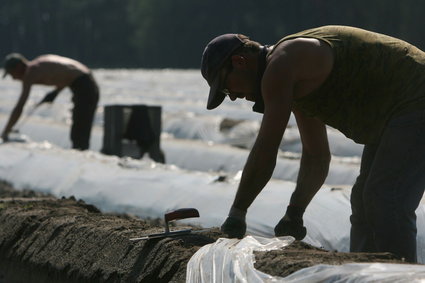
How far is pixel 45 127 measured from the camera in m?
13.4

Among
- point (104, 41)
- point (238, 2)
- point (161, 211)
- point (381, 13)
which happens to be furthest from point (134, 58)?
point (161, 211)

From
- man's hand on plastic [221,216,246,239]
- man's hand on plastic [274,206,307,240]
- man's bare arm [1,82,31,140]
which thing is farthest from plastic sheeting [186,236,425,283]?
man's bare arm [1,82,31,140]

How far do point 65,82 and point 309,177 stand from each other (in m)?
6.62

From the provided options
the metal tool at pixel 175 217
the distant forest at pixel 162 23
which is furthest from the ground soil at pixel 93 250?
the distant forest at pixel 162 23

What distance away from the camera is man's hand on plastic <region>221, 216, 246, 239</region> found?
373cm

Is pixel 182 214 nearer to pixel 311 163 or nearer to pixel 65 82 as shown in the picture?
pixel 311 163

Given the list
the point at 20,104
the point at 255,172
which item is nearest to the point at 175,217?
the point at 255,172

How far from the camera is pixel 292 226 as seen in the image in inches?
166

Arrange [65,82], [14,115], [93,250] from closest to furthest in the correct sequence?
[93,250]
[14,115]
[65,82]

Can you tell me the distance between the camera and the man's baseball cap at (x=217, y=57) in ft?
12.1

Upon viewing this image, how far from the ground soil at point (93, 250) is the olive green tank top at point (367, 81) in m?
0.59

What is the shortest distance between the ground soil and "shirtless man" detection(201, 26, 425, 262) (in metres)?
0.30

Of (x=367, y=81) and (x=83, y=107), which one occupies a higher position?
(x=367, y=81)

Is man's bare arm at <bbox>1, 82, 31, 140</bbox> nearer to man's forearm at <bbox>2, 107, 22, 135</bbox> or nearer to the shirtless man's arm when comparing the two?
man's forearm at <bbox>2, 107, 22, 135</bbox>
